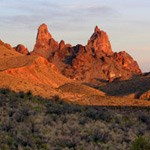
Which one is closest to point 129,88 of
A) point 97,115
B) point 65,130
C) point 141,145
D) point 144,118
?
point 144,118

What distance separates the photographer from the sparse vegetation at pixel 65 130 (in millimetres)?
15633

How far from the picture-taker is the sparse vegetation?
15.6m

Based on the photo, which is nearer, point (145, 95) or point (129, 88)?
point (145, 95)

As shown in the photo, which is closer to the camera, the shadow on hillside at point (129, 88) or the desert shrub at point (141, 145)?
the desert shrub at point (141, 145)

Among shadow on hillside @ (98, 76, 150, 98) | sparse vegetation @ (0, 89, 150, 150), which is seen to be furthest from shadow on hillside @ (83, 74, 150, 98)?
sparse vegetation @ (0, 89, 150, 150)

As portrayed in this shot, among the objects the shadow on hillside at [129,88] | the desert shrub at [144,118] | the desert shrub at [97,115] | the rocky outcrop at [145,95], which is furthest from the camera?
the shadow on hillside at [129,88]

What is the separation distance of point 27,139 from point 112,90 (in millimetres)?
118500

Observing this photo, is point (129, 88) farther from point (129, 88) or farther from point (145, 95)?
point (145, 95)

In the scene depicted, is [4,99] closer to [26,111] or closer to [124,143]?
[26,111]

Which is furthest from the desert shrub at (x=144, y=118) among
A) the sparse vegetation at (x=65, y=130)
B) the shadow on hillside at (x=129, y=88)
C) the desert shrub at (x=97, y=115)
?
the shadow on hillside at (x=129, y=88)

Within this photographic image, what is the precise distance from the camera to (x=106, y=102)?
7625cm

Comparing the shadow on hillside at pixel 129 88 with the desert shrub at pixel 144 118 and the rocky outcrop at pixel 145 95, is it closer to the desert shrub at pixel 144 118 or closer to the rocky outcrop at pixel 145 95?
the rocky outcrop at pixel 145 95

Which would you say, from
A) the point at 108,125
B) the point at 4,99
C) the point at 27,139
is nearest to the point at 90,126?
the point at 108,125

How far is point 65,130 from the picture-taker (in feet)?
59.1
